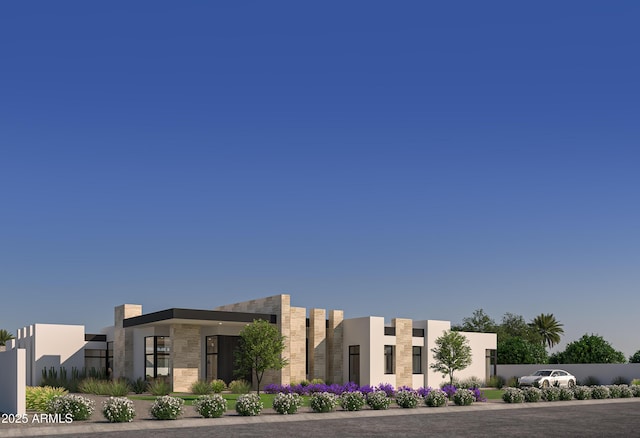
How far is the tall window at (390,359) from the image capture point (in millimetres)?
41938

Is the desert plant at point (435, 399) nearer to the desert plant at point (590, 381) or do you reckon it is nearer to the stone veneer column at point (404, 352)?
the stone veneer column at point (404, 352)

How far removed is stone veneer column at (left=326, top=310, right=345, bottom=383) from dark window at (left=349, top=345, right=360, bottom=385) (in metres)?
0.67

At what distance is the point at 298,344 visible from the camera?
40.3m

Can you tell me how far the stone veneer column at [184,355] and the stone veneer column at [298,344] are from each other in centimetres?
499

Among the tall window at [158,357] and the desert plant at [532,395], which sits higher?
the tall window at [158,357]

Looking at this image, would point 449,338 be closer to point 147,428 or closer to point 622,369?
point 622,369

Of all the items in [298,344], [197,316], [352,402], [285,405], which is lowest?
[352,402]

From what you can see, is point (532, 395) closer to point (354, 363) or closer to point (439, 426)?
point (439, 426)

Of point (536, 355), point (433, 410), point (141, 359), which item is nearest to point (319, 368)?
point (141, 359)

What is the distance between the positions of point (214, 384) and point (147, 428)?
52.1 feet

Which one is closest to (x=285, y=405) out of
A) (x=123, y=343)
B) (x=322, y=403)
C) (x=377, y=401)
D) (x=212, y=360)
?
(x=322, y=403)

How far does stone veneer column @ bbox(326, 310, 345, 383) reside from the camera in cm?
4228

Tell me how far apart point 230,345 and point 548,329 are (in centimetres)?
6001

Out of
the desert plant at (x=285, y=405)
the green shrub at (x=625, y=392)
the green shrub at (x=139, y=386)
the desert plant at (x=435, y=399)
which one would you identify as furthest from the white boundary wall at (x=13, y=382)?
the green shrub at (x=625, y=392)
